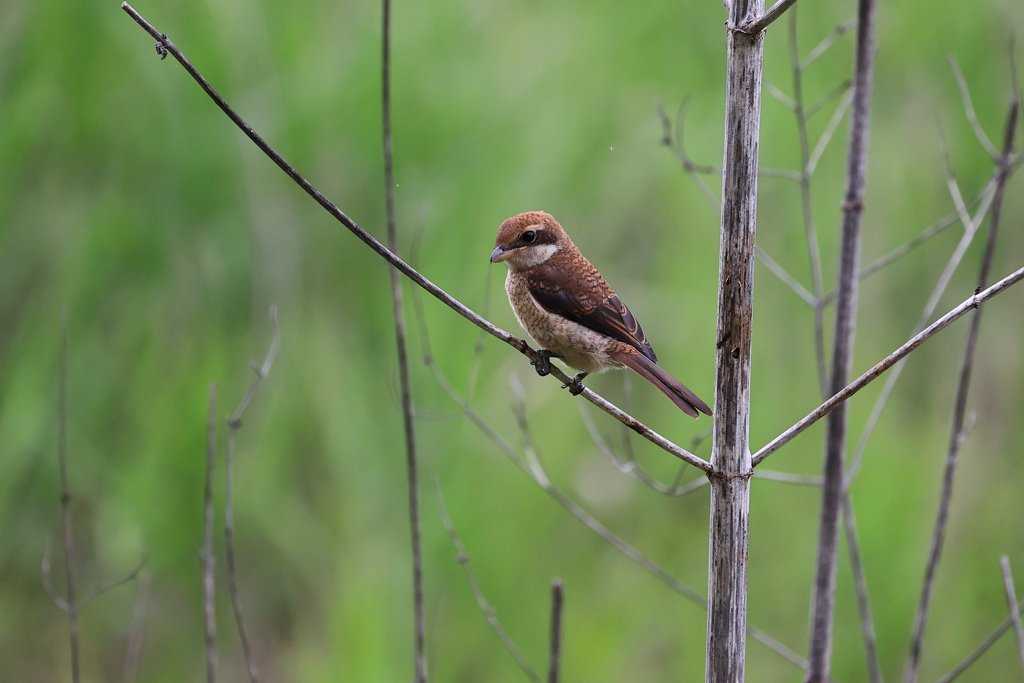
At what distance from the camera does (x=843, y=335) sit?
→ 5.31ft

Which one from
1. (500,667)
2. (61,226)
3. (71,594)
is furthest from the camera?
(61,226)

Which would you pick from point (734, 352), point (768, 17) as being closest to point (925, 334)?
point (734, 352)

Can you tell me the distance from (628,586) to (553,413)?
0.60 m

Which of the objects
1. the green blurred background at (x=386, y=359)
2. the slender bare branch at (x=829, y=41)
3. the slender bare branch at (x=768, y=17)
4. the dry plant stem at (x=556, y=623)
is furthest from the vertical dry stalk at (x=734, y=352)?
the green blurred background at (x=386, y=359)

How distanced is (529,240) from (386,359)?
3.67 ft

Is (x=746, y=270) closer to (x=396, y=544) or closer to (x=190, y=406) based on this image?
(x=396, y=544)

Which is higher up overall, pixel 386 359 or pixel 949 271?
pixel 949 271

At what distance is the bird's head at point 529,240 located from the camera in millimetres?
1764

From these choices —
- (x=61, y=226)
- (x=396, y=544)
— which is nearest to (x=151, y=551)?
(x=396, y=544)

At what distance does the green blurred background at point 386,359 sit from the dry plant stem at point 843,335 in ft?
2.91

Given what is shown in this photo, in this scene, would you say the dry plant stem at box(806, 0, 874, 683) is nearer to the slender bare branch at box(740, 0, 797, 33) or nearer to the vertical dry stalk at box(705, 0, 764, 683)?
the vertical dry stalk at box(705, 0, 764, 683)

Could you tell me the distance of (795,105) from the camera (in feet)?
5.95

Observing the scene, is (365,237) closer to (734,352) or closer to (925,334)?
(734,352)

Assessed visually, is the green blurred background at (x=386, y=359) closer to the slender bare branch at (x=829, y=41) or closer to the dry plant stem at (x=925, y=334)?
Answer: the slender bare branch at (x=829, y=41)
